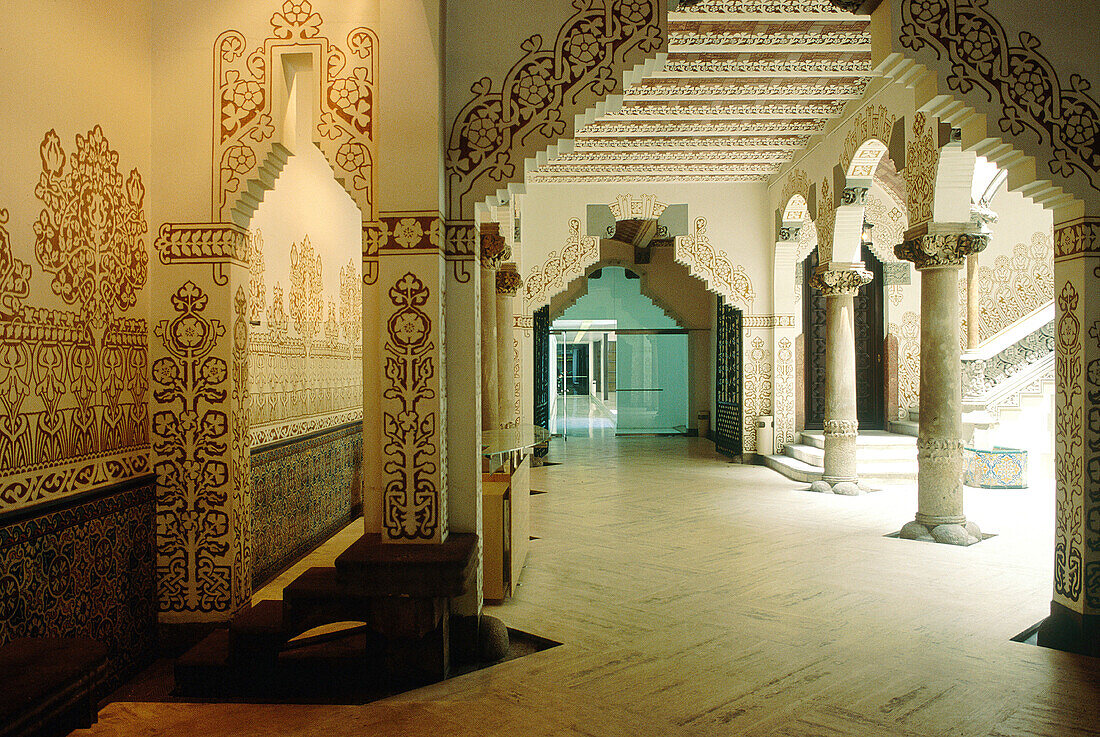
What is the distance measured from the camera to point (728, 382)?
12.6 meters

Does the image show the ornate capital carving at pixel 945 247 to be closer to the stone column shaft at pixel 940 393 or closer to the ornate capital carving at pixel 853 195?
the stone column shaft at pixel 940 393

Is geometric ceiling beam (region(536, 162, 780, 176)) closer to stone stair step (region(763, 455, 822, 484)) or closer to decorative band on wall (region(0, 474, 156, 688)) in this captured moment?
stone stair step (region(763, 455, 822, 484))

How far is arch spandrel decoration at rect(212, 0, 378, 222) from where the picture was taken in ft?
11.6

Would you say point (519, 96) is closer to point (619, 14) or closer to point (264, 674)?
point (619, 14)

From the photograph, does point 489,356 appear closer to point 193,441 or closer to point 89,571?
point 193,441

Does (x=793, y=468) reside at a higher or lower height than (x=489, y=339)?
lower

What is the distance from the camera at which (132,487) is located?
3545 mm

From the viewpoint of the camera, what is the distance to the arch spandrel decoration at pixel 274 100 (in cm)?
354

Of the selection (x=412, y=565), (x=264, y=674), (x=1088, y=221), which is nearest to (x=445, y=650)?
(x=412, y=565)

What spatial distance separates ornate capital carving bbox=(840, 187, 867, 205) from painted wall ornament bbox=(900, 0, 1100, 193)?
429 centimetres

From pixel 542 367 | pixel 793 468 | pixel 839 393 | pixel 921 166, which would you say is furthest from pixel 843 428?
pixel 542 367

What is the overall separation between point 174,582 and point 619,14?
3.51 meters

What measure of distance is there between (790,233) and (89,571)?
9355 mm

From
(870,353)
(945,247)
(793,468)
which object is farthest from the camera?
(870,353)
